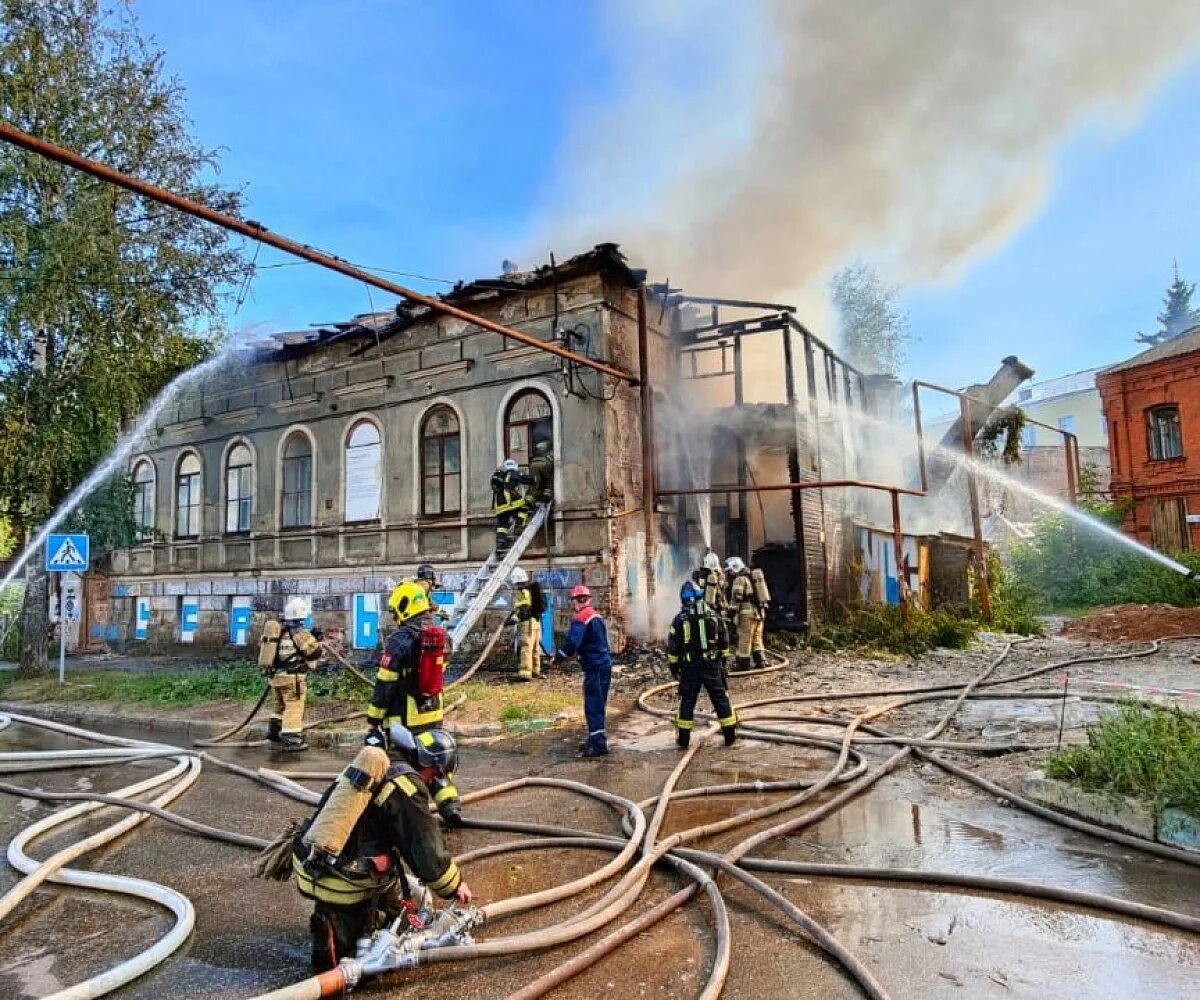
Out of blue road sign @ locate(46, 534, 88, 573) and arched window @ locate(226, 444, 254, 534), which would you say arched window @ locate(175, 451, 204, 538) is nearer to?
arched window @ locate(226, 444, 254, 534)

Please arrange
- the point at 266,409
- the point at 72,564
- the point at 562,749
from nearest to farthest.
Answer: the point at 562,749 → the point at 72,564 → the point at 266,409

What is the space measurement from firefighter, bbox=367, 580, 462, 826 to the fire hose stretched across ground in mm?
756

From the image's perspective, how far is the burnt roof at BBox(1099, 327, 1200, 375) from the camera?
23969 millimetres

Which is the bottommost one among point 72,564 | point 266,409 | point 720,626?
point 720,626

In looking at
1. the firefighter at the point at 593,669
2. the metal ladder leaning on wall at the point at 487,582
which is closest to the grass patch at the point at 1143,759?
the firefighter at the point at 593,669

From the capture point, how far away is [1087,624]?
618 inches

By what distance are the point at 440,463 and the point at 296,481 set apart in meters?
4.27

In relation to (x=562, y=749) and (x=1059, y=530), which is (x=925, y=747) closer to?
(x=562, y=749)

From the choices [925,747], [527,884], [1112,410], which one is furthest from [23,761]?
[1112,410]

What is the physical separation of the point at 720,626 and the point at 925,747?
2015mm

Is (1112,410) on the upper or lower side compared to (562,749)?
upper

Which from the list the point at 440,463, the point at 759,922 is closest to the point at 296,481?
the point at 440,463

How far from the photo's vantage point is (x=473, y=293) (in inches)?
548

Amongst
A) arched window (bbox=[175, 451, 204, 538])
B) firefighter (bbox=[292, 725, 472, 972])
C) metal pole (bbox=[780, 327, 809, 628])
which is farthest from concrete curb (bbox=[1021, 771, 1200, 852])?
arched window (bbox=[175, 451, 204, 538])
